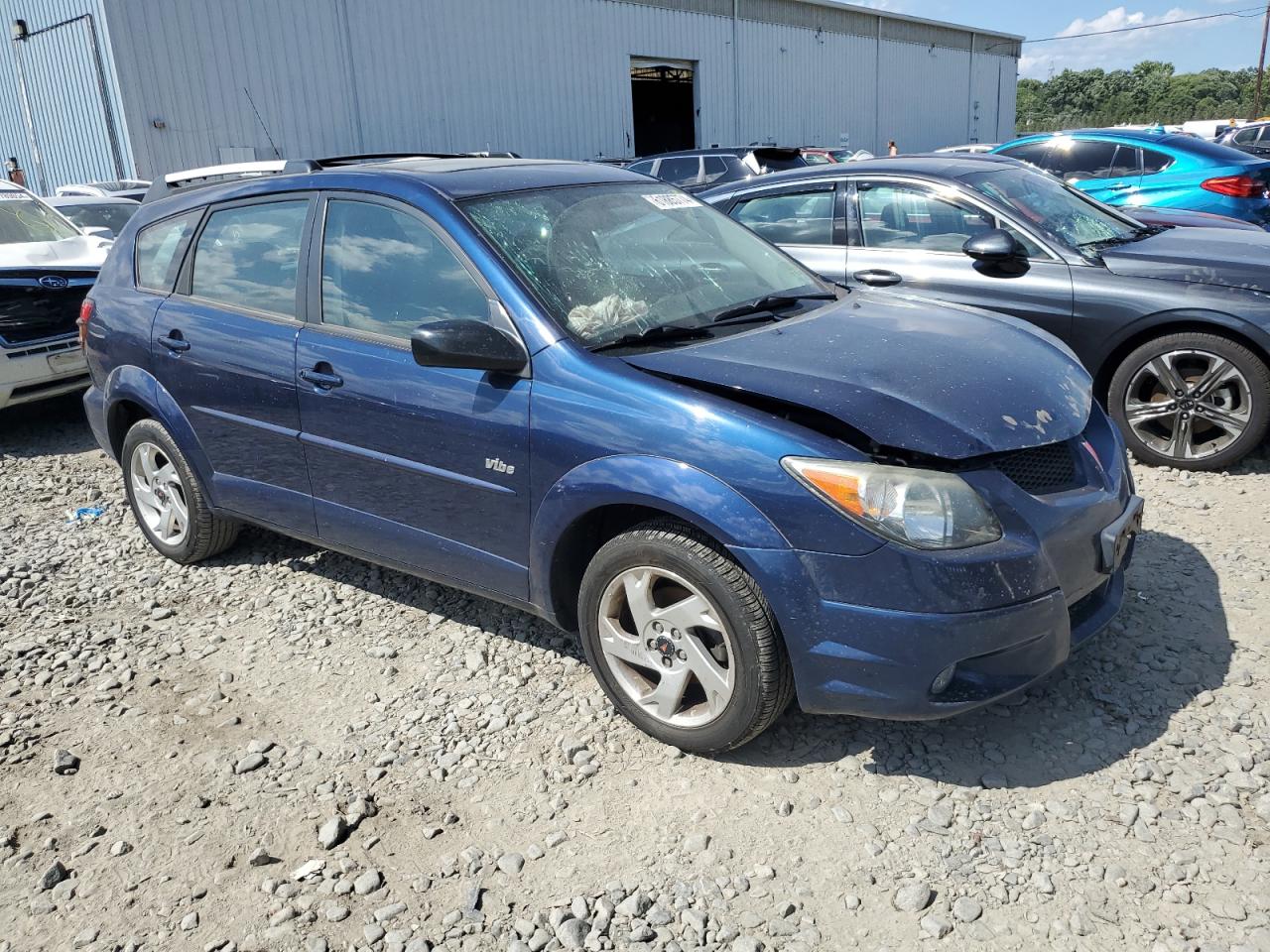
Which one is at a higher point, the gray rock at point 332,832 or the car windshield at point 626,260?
the car windshield at point 626,260

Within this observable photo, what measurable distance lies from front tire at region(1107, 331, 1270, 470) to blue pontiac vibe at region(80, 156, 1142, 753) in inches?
72.3

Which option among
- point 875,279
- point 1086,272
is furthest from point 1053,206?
point 875,279

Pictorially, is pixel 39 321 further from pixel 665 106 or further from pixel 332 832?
pixel 665 106

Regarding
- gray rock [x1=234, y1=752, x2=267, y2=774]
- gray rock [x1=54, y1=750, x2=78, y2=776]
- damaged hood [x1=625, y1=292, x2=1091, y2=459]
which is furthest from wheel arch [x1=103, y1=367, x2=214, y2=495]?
damaged hood [x1=625, y1=292, x2=1091, y2=459]

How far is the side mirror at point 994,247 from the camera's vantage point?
514 cm

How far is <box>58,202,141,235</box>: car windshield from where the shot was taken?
10.6 m

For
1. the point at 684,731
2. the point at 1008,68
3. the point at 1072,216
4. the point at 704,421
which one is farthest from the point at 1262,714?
the point at 1008,68

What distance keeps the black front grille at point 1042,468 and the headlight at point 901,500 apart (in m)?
Answer: 0.26

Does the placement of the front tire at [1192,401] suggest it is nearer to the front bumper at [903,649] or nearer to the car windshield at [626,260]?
the car windshield at [626,260]

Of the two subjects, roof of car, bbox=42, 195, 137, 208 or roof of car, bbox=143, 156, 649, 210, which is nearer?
roof of car, bbox=143, 156, 649, 210

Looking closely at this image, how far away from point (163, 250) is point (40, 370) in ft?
10.4

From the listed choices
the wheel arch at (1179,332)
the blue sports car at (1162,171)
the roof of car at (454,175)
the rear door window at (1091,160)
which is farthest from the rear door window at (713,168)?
the roof of car at (454,175)

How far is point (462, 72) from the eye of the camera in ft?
69.6

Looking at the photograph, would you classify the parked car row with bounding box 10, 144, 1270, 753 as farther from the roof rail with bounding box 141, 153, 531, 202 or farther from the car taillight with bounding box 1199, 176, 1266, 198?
the car taillight with bounding box 1199, 176, 1266, 198
